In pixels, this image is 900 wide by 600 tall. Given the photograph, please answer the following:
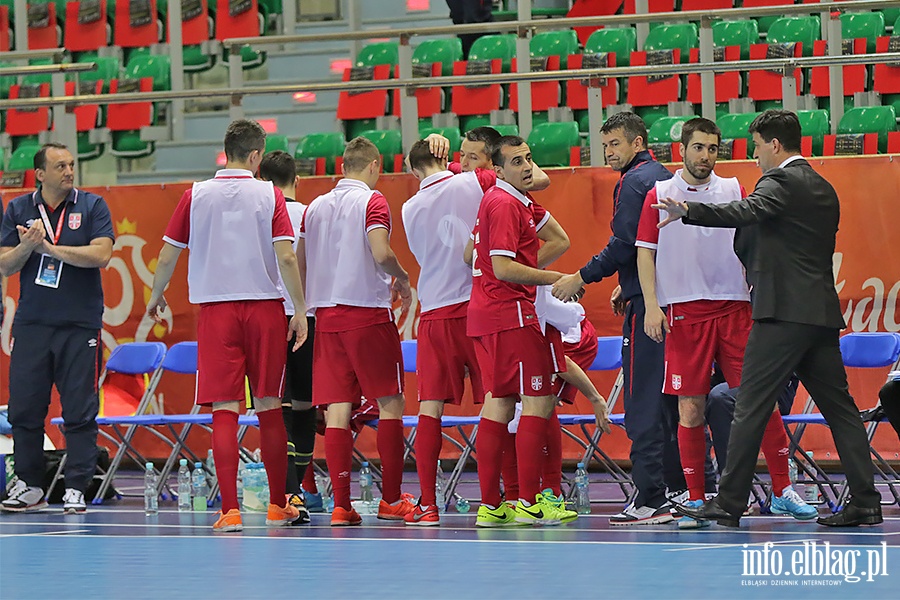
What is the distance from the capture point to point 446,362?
24.6 ft

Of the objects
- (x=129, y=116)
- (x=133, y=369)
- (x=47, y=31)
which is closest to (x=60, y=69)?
(x=133, y=369)

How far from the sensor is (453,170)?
820 centimetres

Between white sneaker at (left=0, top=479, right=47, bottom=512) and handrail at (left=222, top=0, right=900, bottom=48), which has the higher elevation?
handrail at (left=222, top=0, right=900, bottom=48)

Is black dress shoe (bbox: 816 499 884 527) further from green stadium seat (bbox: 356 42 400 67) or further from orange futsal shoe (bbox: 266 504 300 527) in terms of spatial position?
green stadium seat (bbox: 356 42 400 67)

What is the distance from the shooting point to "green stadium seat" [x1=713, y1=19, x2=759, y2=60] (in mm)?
12781

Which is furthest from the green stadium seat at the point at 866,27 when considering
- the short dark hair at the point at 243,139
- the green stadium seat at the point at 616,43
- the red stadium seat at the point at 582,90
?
the short dark hair at the point at 243,139

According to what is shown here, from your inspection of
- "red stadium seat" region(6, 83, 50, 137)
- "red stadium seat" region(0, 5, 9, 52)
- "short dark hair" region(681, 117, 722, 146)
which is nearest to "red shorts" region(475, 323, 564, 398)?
"short dark hair" region(681, 117, 722, 146)

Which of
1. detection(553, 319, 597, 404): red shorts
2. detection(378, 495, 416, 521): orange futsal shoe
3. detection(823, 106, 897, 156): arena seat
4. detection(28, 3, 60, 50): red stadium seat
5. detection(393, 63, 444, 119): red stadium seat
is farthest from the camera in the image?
detection(28, 3, 60, 50): red stadium seat

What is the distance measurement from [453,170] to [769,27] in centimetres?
603

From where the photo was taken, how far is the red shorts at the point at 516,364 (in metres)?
7.02

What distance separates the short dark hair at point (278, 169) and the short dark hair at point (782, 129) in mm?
2976

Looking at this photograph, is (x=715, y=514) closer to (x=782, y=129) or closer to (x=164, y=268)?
(x=782, y=129)

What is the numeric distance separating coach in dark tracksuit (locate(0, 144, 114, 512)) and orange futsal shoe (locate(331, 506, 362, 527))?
2119 mm

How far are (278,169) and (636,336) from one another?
249 cm
